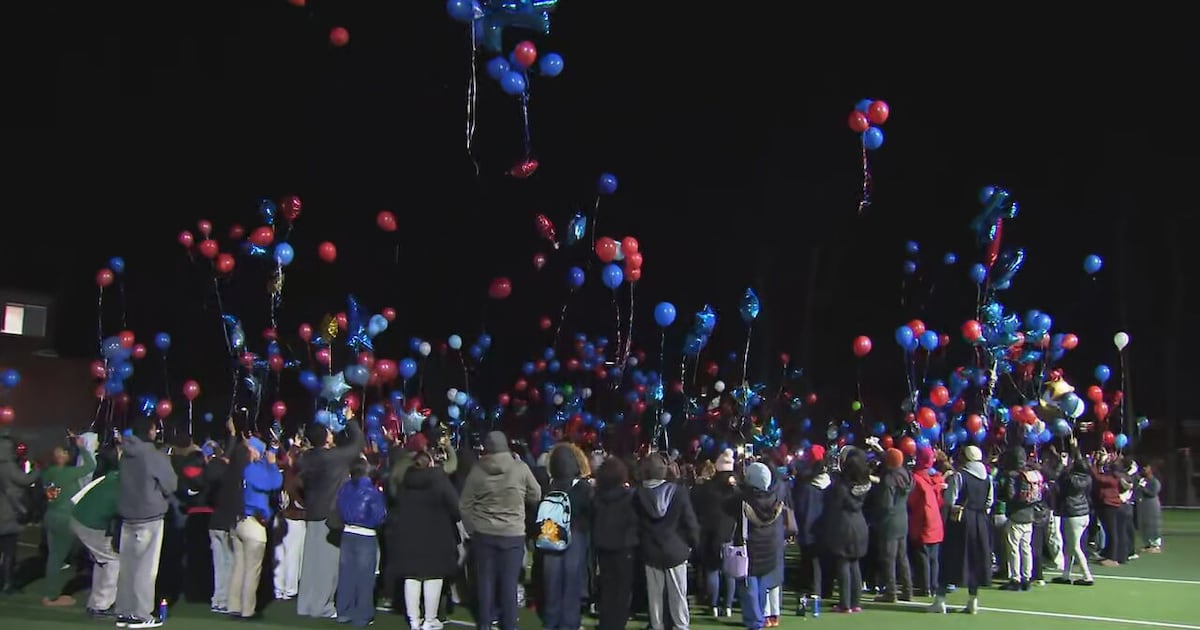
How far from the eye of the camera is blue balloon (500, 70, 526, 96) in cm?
1136

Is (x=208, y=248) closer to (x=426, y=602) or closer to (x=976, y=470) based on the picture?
(x=426, y=602)

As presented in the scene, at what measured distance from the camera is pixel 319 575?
8.75 meters

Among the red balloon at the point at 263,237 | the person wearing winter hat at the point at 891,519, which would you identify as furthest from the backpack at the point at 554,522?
the red balloon at the point at 263,237

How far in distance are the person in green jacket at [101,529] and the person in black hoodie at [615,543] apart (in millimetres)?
4185

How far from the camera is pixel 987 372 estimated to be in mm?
18156

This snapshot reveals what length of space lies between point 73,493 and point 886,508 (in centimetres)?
780

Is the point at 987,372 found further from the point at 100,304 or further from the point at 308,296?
the point at 100,304

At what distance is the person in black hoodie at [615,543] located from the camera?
7906mm

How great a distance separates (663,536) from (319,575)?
3.09m

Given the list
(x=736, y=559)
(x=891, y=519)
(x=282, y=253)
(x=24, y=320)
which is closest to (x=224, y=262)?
(x=282, y=253)

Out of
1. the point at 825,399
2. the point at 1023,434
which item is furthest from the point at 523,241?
the point at 1023,434

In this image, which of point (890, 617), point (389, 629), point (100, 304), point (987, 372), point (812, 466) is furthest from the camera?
point (100, 304)

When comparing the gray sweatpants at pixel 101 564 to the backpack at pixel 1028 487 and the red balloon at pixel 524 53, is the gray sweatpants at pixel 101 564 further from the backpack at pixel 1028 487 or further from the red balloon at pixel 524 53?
the backpack at pixel 1028 487

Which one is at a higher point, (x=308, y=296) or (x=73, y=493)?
(x=308, y=296)
